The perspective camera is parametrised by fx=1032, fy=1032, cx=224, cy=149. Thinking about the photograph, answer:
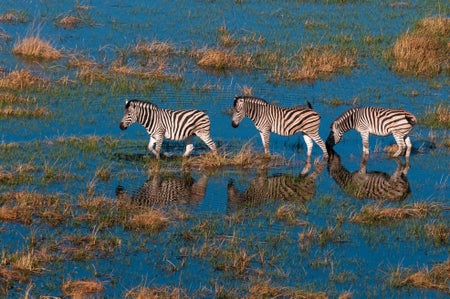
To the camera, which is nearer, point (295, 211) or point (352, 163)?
point (295, 211)

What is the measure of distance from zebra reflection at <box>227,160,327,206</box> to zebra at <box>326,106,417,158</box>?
1892 mm

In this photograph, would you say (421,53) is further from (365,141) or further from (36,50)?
(36,50)

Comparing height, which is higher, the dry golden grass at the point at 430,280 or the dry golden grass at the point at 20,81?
the dry golden grass at the point at 20,81

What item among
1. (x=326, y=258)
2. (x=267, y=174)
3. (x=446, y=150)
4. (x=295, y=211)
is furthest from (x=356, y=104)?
(x=326, y=258)

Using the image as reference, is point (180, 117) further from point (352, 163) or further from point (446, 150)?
point (446, 150)

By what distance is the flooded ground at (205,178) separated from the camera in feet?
50.4

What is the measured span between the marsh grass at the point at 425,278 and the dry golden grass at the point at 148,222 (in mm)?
4019

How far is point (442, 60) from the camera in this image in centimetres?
3000

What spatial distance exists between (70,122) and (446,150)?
836 cm

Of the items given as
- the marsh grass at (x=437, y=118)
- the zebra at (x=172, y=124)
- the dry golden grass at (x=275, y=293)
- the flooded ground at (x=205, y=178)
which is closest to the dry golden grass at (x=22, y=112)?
the flooded ground at (x=205, y=178)

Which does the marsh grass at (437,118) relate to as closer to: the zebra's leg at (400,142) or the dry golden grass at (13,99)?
the zebra's leg at (400,142)

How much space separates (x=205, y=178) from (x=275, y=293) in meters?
5.90

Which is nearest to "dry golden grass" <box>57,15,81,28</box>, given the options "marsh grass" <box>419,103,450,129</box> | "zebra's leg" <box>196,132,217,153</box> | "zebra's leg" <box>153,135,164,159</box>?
"zebra's leg" <box>153,135,164,159</box>

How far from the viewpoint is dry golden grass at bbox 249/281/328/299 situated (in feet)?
47.4
